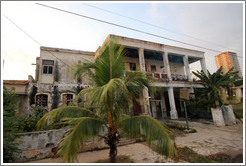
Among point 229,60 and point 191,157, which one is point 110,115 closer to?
point 191,157

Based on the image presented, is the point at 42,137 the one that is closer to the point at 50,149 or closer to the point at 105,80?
the point at 50,149

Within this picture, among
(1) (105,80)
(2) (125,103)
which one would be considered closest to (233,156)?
(2) (125,103)

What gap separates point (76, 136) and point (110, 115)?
3.65ft

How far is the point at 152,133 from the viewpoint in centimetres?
267

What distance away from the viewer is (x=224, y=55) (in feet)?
41.8

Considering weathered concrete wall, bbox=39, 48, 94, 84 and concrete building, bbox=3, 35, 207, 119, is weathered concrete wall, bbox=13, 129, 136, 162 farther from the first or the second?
weathered concrete wall, bbox=39, 48, 94, 84

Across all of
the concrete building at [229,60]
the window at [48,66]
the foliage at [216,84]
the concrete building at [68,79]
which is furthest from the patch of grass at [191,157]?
the window at [48,66]

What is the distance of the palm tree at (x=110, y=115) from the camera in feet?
8.30

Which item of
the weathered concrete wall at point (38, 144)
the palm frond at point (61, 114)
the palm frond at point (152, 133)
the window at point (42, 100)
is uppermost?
the window at point (42, 100)

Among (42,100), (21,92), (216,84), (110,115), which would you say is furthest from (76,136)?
(216,84)

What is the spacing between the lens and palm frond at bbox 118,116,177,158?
94.3 inches

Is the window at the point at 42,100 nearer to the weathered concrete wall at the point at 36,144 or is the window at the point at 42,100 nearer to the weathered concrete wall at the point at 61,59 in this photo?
→ the weathered concrete wall at the point at 61,59

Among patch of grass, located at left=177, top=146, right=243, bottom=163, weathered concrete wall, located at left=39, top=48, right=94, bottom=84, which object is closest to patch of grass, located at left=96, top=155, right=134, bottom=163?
patch of grass, located at left=177, top=146, right=243, bottom=163

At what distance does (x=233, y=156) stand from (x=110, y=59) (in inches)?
205
